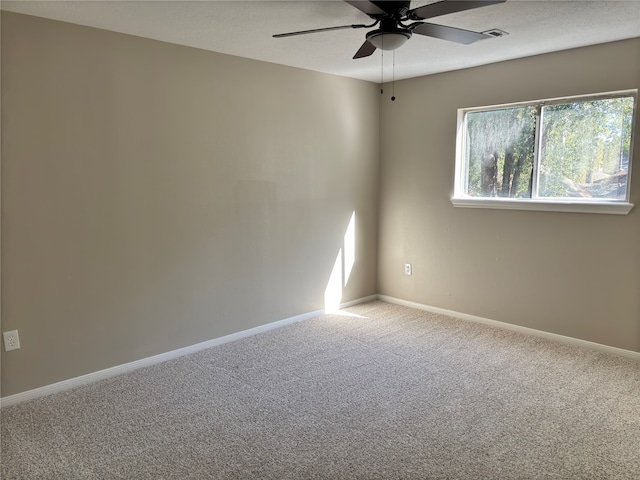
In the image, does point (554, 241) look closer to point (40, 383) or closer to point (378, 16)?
point (378, 16)

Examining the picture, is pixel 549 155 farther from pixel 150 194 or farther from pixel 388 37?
pixel 150 194

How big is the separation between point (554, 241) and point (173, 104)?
3.23 meters

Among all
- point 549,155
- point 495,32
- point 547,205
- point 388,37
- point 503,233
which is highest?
point 495,32

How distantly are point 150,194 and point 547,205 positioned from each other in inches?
124

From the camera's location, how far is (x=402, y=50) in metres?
3.49

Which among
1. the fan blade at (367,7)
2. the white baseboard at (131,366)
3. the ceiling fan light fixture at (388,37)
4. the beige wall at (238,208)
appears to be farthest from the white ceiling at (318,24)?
the white baseboard at (131,366)

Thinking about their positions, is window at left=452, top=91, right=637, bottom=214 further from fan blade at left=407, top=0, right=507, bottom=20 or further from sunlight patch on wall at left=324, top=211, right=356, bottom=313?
fan blade at left=407, top=0, right=507, bottom=20

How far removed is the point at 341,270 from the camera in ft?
15.5

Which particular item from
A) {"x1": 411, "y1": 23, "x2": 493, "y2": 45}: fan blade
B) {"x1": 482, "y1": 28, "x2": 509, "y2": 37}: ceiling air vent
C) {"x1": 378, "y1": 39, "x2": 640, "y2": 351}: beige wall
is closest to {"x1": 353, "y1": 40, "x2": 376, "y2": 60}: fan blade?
{"x1": 411, "y1": 23, "x2": 493, "y2": 45}: fan blade

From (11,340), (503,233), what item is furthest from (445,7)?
(11,340)

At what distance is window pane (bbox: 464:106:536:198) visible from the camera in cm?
393

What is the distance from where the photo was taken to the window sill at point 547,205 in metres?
3.39

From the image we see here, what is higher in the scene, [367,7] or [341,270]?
[367,7]

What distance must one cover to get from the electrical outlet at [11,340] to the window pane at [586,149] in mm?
4061
